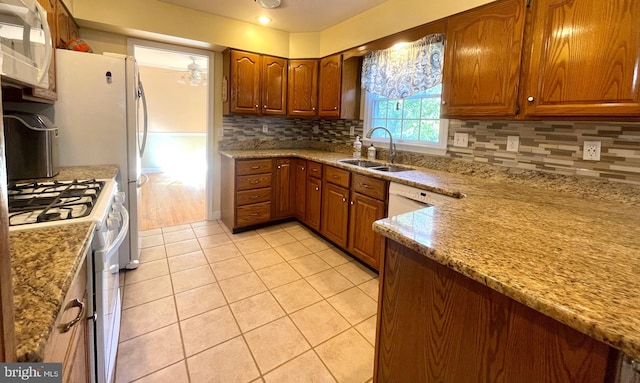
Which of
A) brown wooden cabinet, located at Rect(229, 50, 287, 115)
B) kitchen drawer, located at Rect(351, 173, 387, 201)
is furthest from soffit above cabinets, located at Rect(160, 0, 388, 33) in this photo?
kitchen drawer, located at Rect(351, 173, 387, 201)

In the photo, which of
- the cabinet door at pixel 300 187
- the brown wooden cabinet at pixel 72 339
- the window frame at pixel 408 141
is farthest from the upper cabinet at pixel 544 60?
the brown wooden cabinet at pixel 72 339

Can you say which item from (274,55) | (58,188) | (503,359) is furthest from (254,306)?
(274,55)

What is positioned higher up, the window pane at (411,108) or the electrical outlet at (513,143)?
the window pane at (411,108)

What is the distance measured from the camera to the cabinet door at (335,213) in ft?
9.73

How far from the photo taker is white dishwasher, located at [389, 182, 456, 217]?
2031 millimetres

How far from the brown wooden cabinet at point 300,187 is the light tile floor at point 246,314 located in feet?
1.92

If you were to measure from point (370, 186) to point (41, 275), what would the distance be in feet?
7.13

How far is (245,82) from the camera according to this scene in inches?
138

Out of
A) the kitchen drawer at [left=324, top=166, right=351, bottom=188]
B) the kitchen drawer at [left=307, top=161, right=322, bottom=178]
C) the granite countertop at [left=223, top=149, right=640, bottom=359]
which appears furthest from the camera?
the kitchen drawer at [left=307, top=161, right=322, bottom=178]

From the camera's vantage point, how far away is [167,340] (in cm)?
179

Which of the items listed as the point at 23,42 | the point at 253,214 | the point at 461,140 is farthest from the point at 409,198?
the point at 23,42

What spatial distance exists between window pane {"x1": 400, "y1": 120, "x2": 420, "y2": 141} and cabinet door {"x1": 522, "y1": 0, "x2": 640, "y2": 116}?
1.19 metres

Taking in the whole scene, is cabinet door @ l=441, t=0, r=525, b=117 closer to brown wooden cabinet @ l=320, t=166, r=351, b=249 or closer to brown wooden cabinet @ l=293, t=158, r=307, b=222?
brown wooden cabinet @ l=320, t=166, r=351, b=249

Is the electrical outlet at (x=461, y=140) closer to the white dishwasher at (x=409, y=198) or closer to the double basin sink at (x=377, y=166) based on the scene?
the double basin sink at (x=377, y=166)
